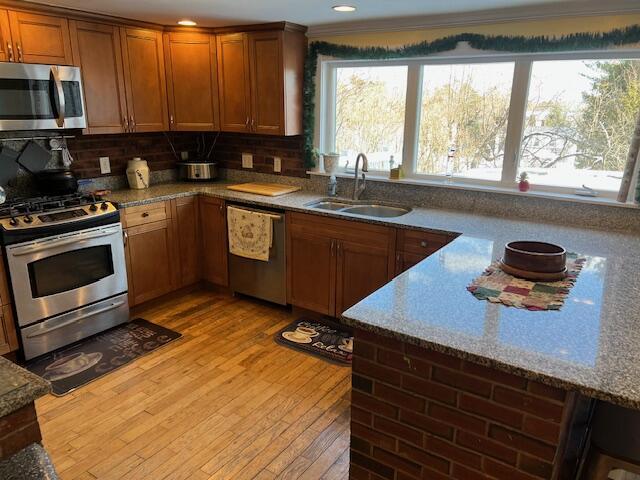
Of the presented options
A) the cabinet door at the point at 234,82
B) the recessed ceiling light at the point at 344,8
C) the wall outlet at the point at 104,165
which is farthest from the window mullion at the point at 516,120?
the wall outlet at the point at 104,165

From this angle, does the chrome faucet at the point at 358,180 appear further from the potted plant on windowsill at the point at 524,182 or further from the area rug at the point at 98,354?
the area rug at the point at 98,354

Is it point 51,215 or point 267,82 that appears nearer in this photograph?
point 51,215

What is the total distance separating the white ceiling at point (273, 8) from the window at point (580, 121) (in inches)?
18.0

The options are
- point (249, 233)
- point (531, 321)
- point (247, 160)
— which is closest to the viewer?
point (531, 321)

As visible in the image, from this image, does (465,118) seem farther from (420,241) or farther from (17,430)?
(17,430)

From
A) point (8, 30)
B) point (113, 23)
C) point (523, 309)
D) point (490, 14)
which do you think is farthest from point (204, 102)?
point (523, 309)

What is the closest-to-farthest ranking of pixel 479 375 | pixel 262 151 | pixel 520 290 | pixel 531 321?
pixel 479 375 → pixel 531 321 → pixel 520 290 → pixel 262 151

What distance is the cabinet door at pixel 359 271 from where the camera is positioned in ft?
9.95

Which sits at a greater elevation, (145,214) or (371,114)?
(371,114)

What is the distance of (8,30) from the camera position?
2.79 metres

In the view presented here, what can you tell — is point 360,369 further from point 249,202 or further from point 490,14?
point 490,14

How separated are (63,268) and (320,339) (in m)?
1.76

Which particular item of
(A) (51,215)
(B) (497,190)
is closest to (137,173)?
(A) (51,215)

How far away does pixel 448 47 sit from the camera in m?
3.08
